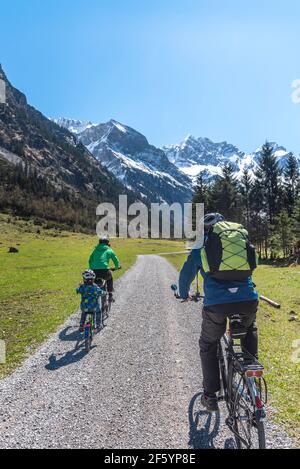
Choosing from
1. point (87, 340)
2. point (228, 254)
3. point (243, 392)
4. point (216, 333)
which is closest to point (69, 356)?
point (87, 340)

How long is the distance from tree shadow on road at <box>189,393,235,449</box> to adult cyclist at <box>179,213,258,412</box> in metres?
0.49

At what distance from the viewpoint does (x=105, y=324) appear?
49.3ft

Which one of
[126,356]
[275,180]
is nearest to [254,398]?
[126,356]

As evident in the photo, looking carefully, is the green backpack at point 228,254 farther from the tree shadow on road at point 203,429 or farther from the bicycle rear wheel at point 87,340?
the bicycle rear wheel at point 87,340

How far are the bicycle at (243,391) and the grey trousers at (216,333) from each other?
14 cm

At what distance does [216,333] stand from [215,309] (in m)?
0.49

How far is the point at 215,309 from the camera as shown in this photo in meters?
5.87

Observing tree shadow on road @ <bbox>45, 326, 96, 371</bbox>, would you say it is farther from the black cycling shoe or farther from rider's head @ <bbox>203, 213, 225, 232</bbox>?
rider's head @ <bbox>203, 213, 225, 232</bbox>

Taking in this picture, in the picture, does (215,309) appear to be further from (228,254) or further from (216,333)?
(228,254)

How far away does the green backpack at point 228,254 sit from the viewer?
5.72m

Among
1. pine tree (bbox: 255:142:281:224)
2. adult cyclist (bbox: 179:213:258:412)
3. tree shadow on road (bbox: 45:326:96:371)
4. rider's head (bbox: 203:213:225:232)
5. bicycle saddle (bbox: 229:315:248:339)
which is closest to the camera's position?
adult cyclist (bbox: 179:213:258:412)

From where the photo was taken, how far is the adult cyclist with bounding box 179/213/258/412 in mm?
5824

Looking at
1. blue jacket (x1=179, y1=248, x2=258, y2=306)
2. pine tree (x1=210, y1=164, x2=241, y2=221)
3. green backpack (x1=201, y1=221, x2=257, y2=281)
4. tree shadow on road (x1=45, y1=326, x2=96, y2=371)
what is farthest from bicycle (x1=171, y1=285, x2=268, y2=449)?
pine tree (x1=210, y1=164, x2=241, y2=221)

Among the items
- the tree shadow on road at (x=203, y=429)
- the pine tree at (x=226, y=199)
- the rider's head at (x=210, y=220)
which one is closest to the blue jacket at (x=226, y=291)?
the rider's head at (x=210, y=220)
